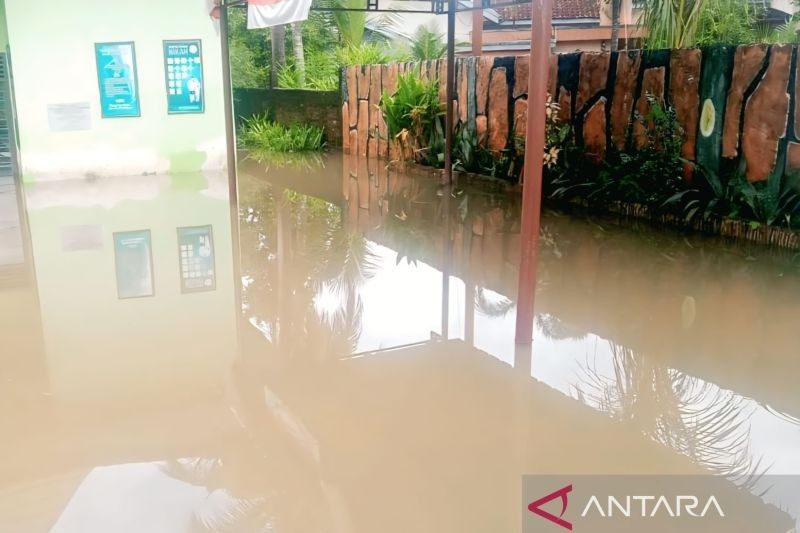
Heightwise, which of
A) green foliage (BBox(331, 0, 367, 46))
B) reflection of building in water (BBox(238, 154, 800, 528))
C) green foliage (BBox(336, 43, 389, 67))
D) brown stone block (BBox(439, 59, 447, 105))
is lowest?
reflection of building in water (BBox(238, 154, 800, 528))

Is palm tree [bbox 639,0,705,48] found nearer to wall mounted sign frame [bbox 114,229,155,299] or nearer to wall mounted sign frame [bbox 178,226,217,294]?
wall mounted sign frame [bbox 178,226,217,294]

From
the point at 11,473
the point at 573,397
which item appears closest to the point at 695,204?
the point at 573,397

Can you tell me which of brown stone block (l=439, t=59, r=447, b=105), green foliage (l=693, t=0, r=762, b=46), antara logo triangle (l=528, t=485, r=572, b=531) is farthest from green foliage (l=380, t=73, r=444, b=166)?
antara logo triangle (l=528, t=485, r=572, b=531)

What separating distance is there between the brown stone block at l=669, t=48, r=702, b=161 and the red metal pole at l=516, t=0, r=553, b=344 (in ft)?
11.7

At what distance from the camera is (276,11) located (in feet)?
24.2

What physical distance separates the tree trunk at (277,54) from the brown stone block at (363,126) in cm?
367

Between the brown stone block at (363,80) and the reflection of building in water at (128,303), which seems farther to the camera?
the brown stone block at (363,80)

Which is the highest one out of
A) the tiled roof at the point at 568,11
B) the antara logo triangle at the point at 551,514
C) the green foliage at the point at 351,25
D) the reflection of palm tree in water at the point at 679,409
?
the tiled roof at the point at 568,11

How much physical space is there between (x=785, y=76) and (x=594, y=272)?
7.82 feet

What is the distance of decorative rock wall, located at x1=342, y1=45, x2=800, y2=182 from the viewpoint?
6.04 m

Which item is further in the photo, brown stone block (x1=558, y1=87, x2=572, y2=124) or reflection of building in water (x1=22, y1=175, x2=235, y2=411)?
brown stone block (x1=558, y1=87, x2=572, y2=124)

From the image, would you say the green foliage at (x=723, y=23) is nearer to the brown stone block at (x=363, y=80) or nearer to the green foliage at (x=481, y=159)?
the green foliage at (x=481, y=159)

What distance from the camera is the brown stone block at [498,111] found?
363 inches

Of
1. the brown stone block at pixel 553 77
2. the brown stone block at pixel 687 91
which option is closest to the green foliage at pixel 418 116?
the brown stone block at pixel 553 77
